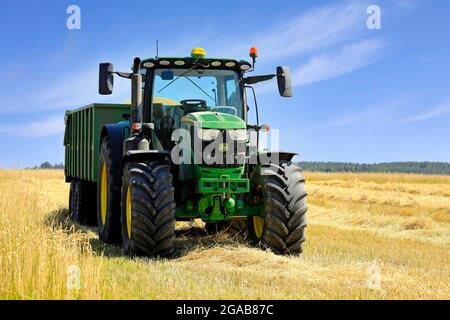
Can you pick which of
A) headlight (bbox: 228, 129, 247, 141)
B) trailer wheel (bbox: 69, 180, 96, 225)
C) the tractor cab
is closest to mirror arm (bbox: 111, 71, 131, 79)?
the tractor cab

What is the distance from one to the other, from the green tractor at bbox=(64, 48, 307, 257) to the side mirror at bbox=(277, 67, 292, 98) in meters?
0.02

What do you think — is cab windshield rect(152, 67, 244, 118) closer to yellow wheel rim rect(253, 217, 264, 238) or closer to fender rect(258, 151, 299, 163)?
fender rect(258, 151, 299, 163)

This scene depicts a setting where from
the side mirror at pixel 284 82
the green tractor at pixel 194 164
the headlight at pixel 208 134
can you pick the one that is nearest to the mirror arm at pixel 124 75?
the green tractor at pixel 194 164

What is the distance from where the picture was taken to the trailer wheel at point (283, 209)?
30.7 ft

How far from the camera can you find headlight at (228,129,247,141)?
9.47 metres

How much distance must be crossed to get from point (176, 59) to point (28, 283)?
15.8ft

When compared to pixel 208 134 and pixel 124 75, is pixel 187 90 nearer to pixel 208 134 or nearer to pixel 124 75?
pixel 124 75

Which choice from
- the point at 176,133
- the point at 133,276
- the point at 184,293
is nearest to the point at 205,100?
the point at 176,133

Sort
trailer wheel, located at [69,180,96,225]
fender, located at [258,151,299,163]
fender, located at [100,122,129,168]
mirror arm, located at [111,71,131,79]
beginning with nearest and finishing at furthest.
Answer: fender, located at [258,151,299,163] < mirror arm, located at [111,71,131,79] < fender, located at [100,122,129,168] < trailer wheel, located at [69,180,96,225]

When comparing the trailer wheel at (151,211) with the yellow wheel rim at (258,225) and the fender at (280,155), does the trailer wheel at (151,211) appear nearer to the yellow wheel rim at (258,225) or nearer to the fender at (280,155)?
the fender at (280,155)

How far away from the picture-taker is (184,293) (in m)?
6.71

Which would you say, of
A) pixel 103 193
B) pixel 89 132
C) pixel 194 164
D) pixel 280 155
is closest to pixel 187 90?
pixel 194 164

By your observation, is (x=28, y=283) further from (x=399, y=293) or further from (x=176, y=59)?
(x=176, y=59)

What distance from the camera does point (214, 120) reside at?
9492 mm
